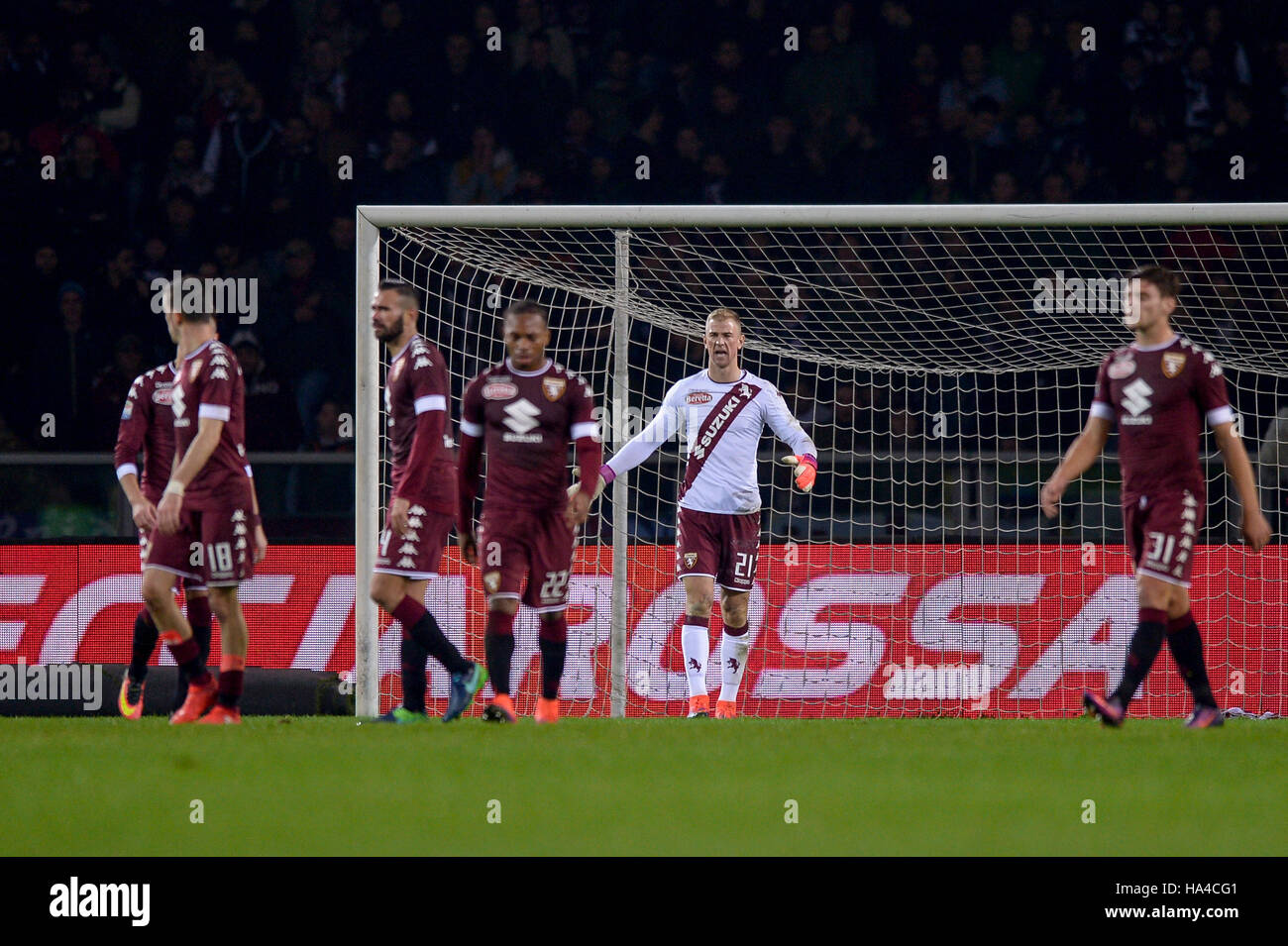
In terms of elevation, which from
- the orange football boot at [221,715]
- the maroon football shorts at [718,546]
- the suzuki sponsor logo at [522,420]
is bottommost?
the orange football boot at [221,715]

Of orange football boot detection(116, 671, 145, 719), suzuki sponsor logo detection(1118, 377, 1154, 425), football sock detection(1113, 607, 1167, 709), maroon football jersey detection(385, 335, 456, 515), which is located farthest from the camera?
orange football boot detection(116, 671, 145, 719)

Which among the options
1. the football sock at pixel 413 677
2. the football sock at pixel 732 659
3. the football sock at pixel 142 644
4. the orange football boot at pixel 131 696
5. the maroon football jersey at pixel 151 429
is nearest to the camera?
the football sock at pixel 413 677

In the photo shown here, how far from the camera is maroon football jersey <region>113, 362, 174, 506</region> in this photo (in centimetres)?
745

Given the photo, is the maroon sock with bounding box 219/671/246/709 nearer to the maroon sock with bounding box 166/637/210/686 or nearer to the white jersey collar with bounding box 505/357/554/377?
the maroon sock with bounding box 166/637/210/686

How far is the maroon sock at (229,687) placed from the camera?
6582mm

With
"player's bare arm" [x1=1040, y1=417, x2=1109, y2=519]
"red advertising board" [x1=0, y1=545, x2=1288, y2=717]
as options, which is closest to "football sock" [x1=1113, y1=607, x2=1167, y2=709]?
"player's bare arm" [x1=1040, y1=417, x2=1109, y2=519]

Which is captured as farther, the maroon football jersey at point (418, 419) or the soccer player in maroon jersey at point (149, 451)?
the soccer player in maroon jersey at point (149, 451)

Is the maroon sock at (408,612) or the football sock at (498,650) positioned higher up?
the maroon sock at (408,612)

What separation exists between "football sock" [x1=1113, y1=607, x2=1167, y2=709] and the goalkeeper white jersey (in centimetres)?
222

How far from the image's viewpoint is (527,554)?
6.55 m

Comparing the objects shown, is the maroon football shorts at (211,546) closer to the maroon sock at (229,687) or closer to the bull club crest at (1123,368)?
the maroon sock at (229,687)

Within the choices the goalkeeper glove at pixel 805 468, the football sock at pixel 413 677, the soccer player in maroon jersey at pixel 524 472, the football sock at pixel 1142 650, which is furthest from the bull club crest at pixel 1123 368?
the football sock at pixel 413 677

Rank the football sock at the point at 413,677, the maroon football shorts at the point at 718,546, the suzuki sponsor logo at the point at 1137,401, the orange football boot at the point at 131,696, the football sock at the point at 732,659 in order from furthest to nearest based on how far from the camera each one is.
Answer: the football sock at the point at 732,659, the maroon football shorts at the point at 718,546, the orange football boot at the point at 131,696, the football sock at the point at 413,677, the suzuki sponsor logo at the point at 1137,401

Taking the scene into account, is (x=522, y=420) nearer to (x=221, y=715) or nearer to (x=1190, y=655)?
(x=221, y=715)
